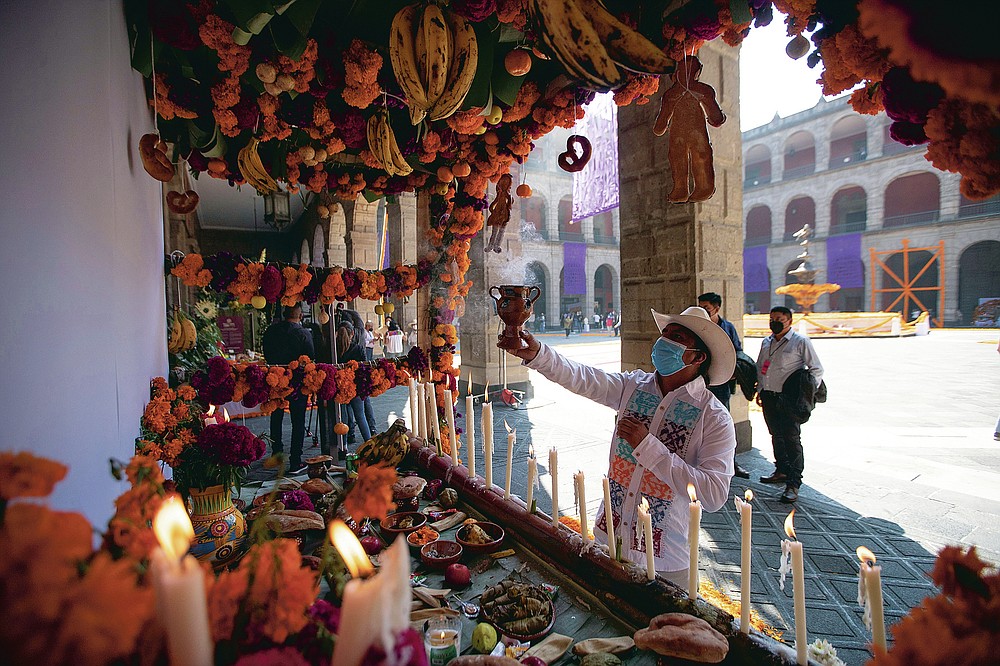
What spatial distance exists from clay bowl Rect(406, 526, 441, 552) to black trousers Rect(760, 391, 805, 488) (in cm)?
365

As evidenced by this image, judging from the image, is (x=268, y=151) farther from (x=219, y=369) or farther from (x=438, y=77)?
(x=438, y=77)

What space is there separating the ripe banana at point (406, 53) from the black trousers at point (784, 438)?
4.29 m

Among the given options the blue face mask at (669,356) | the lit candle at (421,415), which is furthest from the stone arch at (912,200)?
the lit candle at (421,415)

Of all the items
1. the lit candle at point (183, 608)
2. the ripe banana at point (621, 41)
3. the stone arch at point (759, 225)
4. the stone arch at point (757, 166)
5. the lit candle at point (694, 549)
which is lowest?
the lit candle at point (694, 549)

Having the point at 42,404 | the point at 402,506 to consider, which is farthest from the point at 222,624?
the point at 402,506

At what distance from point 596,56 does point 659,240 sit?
4503mm

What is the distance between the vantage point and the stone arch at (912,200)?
86.1 feet

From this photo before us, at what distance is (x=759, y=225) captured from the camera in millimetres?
33469

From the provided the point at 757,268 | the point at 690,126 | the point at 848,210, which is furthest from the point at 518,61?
the point at 848,210

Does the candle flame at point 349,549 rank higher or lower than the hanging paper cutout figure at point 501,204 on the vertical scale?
lower

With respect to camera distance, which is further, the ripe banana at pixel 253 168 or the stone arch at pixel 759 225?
the stone arch at pixel 759 225

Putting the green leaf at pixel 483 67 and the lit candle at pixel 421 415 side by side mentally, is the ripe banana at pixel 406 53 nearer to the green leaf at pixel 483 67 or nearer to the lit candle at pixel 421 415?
the green leaf at pixel 483 67

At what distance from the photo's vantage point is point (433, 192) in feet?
14.0

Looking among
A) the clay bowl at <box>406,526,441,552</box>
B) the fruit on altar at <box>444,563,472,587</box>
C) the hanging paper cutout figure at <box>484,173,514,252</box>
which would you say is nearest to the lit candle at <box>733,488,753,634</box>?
the fruit on altar at <box>444,563,472,587</box>
